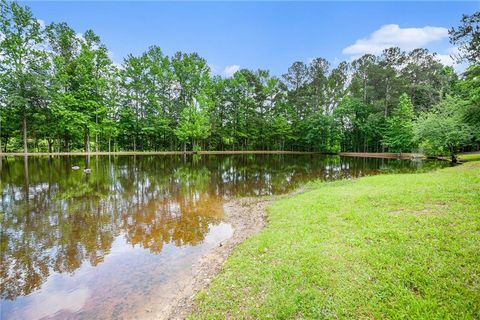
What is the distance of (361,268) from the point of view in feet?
15.6

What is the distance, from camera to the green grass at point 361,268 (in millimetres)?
3824

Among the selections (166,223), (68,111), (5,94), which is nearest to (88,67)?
(68,111)

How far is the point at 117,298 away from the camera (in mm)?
5016

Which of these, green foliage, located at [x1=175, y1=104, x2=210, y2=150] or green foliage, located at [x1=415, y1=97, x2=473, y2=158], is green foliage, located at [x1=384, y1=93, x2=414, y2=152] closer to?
green foliage, located at [x1=415, y1=97, x2=473, y2=158]

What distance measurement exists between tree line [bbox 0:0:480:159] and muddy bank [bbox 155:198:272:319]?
2182 centimetres

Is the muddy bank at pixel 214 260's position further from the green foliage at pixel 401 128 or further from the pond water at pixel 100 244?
the green foliage at pixel 401 128

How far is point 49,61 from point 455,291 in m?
50.1

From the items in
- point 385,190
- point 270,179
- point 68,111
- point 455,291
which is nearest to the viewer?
point 455,291

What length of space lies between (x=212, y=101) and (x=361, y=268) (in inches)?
2097

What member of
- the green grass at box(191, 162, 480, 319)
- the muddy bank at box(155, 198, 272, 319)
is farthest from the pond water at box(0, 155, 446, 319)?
the green grass at box(191, 162, 480, 319)

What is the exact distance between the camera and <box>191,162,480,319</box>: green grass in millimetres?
3824

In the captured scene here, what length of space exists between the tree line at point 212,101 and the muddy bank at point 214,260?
21821 mm

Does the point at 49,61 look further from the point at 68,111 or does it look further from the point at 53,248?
the point at 53,248

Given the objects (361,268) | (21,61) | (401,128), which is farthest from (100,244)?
(401,128)
